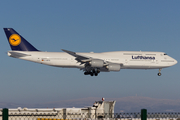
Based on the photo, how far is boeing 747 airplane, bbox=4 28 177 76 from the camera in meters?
59.0

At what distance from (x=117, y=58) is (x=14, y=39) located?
25142 millimetres

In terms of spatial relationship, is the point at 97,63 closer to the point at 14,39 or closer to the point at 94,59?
the point at 94,59

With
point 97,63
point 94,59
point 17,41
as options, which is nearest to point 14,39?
point 17,41

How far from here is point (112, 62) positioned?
6166 cm

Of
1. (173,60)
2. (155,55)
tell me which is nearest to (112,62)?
(155,55)

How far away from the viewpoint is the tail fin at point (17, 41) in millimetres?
64188

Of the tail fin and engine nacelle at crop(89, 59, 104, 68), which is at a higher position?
the tail fin

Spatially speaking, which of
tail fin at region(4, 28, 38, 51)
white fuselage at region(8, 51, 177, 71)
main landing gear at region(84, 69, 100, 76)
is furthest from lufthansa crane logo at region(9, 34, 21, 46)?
main landing gear at region(84, 69, 100, 76)

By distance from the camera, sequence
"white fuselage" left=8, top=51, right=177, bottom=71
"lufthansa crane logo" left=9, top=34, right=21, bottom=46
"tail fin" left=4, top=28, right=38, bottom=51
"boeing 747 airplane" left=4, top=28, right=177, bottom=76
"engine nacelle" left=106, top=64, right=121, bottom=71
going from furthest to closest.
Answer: "lufthansa crane logo" left=9, top=34, right=21, bottom=46 < "tail fin" left=4, top=28, right=38, bottom=51 < "white fuselage" left=8, top=51, right=177, bottom=71 < "boeing 747 airplane" left=4, top=28, right=177, bottom=76 < "engine nacelle" left=106, top=64, right=121, bottom=71

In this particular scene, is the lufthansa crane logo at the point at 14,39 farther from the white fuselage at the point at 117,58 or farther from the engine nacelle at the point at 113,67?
the engine nacelle at the point at 113,67

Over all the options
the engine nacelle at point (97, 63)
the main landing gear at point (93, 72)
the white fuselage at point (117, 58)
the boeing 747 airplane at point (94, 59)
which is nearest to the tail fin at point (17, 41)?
the boeing 747 airplane at point (94, 59)

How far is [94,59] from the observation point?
58.0 meters

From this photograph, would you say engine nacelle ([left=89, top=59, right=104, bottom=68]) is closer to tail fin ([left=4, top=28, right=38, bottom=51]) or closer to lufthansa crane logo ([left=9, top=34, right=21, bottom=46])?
tail fin ([left=4, top=28, right=38, bottom=51])

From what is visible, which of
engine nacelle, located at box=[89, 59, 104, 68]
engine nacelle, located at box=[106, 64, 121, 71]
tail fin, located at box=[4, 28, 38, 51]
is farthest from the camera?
tail fin, located at box=[4, 28, 38, 51]
